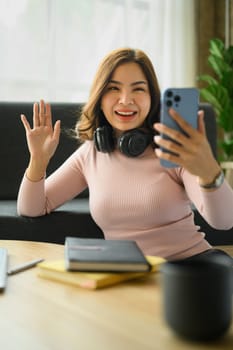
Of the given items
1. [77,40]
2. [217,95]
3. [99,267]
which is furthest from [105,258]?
[217,95]

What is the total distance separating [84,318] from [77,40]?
288 cm

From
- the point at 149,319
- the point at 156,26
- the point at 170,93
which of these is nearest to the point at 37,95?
the point at 156,26

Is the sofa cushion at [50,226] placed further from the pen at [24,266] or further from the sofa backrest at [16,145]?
the pen at [24,266]

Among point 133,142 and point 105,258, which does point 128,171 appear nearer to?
point 133,142

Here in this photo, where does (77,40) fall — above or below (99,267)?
above

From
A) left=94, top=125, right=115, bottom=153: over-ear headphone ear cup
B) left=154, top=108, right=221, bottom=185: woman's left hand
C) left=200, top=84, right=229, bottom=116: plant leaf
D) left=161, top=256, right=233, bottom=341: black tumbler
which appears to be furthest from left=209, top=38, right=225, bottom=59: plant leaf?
left=161, top=256, right=233, bottom=341: black tumbler

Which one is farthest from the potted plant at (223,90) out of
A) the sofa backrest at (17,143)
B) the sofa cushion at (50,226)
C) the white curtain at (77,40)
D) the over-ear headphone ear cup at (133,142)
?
the over-ear headphone ear cup at (133,142)

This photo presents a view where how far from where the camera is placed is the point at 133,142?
1.51m

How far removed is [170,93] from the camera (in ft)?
3.47

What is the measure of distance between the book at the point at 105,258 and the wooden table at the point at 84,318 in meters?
0.04

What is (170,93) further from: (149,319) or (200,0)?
(200,0)

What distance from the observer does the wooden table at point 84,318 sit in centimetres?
73

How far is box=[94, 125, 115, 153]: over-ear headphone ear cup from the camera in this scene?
5.14 feet

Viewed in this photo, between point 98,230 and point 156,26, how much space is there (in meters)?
2.20
